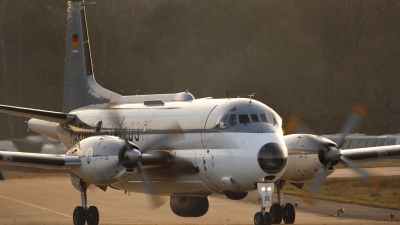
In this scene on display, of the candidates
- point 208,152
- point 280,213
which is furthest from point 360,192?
point 208,152

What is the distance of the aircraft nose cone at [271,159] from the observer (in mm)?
17969

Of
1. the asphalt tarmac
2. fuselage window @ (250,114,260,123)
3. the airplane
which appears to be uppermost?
fuselage window @ (250,114,260,123)

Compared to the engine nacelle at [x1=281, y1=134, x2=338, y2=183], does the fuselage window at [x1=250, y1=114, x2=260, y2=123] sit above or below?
above

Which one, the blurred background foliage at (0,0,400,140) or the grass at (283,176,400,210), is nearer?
the grass at (283,176,400,210)

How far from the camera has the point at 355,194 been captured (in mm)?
32969

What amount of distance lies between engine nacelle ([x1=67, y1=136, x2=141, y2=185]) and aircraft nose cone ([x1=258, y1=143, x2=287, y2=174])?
3476 mm

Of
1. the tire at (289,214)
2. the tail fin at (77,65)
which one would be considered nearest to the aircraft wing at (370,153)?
the tire at (289,214)

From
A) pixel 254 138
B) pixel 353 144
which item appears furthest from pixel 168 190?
pixel 353 144

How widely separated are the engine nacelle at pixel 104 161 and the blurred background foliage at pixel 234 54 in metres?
32.5

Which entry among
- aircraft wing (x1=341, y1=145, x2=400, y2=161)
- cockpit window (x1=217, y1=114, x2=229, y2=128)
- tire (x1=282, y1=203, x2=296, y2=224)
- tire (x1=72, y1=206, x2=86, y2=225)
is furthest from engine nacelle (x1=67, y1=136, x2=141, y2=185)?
aircraft wing (x1=341, y1=145, x2=400, y2=161)

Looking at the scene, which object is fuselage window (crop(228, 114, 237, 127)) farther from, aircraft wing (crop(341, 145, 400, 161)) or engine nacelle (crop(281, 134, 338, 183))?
aircraft wing (crop(341, 145, 400, 161))

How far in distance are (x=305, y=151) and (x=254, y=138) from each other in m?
2.80

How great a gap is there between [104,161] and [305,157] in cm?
604

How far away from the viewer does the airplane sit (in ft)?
60.8
